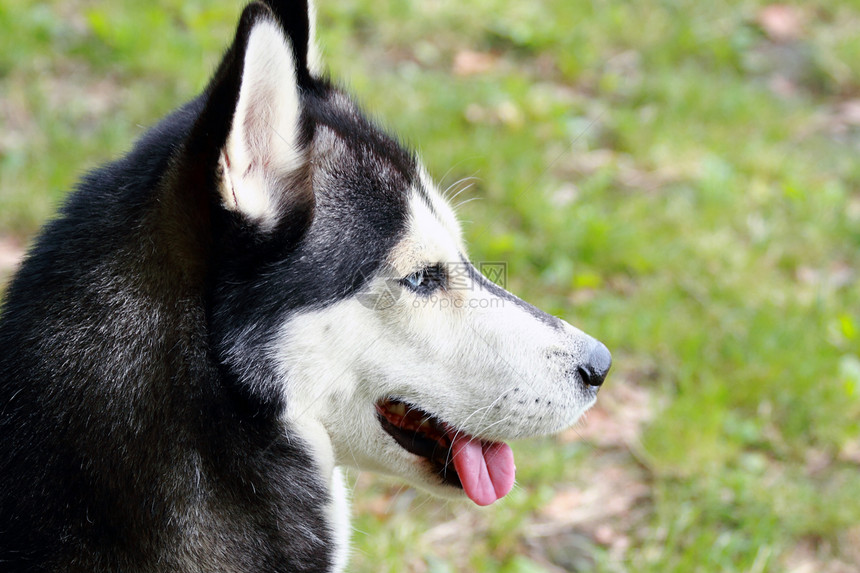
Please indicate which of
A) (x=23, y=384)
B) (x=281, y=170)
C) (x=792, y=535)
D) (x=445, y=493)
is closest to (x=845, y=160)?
(x=792, y=535)

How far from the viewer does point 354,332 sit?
214 cm

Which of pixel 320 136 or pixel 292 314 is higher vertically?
pixel 320 136

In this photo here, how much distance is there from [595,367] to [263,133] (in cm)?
111

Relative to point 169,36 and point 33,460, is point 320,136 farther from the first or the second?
point 169,36

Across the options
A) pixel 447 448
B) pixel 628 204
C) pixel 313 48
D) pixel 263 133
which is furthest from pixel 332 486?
pixel 628 204

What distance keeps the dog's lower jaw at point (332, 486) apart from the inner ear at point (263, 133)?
0.54 meters

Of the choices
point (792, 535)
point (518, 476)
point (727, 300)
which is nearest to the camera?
point (792, 535)

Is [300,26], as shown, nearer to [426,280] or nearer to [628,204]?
[426,280]

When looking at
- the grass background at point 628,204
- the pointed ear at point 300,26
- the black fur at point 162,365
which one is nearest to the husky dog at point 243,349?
the black fur at point 162,365

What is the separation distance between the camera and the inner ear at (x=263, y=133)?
1.86 m

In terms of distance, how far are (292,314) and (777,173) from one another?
435cm

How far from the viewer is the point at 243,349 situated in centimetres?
204

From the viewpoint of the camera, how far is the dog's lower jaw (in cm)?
218

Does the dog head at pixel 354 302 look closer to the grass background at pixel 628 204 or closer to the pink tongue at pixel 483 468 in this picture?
the pink tongue at pixel 483 468
